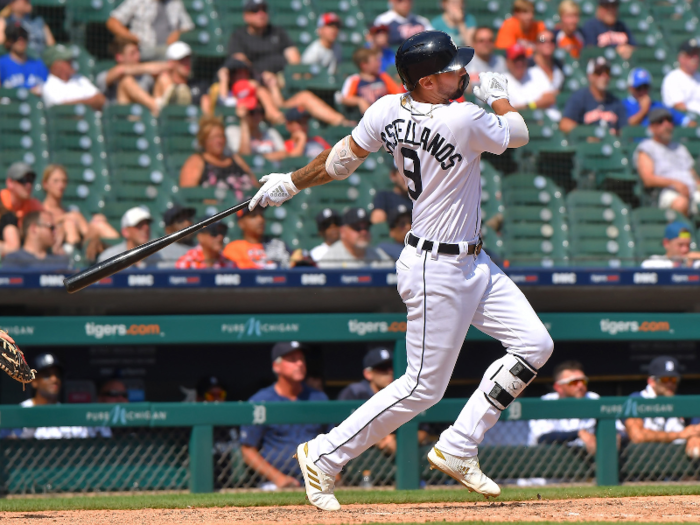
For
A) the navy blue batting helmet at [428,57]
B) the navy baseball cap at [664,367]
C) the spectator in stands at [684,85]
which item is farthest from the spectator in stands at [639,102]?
the navy blue batting helmet at [428,57]

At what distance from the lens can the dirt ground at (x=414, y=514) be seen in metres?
3.79

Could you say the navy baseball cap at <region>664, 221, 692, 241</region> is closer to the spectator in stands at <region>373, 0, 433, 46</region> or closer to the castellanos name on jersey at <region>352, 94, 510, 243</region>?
the spectator in stands at <region>373, 0, 433, 46</region>

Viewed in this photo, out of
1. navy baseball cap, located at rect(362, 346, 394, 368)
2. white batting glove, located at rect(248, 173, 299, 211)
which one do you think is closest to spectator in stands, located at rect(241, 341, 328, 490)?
navy baseball cap, located at rect(362, 346, 394, 368)

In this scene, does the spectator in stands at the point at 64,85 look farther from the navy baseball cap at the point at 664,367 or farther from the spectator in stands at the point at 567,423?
the navy baseball cap at the point at 664,367

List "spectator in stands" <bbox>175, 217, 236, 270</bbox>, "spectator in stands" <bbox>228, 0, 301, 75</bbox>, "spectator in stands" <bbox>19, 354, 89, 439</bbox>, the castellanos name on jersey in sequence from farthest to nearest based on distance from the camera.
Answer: "spectator in stands" <bbox>228, 0, 301, 75</bbox> → "spectator in stands" <bbox>175, 217, 236, 270</bbox> → "spectator in stands" <bbox>19, 354, 89, 439</bbox> → the castellanos name on jersey

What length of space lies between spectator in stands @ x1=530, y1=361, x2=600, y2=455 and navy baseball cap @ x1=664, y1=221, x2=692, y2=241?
173 centimetres

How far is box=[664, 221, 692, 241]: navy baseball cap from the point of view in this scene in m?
7.12

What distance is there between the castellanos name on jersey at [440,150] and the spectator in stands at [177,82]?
4960mm

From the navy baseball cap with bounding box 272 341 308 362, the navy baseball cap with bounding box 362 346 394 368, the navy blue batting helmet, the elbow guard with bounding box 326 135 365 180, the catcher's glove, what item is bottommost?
the navy baseball cap with bounding box 362 346 394 368

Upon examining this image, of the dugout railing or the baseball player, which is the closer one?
the baseball player

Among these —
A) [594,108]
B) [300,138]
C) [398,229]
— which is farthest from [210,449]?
[594,108]

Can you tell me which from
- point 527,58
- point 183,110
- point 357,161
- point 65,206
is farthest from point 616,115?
point 357,161

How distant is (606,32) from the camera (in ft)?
35.9

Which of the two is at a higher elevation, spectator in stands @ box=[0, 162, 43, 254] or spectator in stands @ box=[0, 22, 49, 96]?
spectator in stands @ box=[0, 22, 49, 96]
